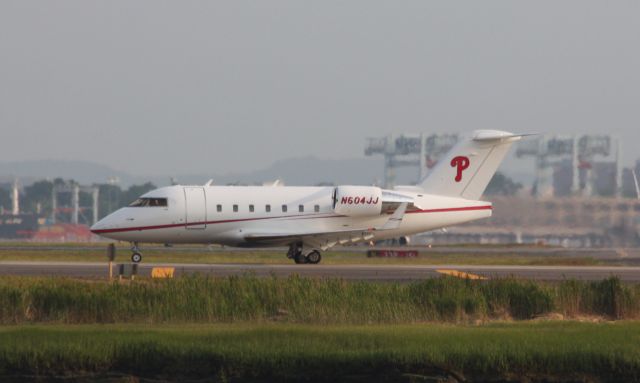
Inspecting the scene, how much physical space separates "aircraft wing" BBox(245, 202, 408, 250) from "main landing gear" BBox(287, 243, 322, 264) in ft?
1.12

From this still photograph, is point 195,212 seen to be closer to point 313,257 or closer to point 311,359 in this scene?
point 313,257

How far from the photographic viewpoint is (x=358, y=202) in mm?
46500

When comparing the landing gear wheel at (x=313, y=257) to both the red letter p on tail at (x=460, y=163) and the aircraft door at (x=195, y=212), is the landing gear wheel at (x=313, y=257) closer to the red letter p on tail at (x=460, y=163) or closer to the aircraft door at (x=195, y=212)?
the aircraft door at (x=195, y=212)

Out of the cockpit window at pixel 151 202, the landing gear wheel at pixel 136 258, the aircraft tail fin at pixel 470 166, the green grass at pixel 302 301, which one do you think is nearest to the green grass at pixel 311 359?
the green grass at pixel 302 301

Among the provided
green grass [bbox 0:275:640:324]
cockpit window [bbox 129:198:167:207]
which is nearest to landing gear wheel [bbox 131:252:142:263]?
cockpit window [bbox 129:198:167:207]

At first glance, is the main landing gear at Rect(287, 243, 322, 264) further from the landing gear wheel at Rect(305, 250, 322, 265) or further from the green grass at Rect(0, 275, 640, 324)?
the green grass at Rect(0, 275, 640, 324)

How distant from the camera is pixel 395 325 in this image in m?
25.3

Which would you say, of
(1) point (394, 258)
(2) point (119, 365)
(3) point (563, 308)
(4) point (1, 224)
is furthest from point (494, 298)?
(4) point (1, 224)

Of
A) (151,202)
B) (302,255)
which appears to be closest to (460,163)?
(302,255)

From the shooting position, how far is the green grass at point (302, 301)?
26.1m

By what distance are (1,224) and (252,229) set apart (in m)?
157

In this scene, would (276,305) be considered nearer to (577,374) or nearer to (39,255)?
(577,374)

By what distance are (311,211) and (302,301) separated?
65.1 feet

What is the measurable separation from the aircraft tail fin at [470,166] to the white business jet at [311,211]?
42 millimetres
